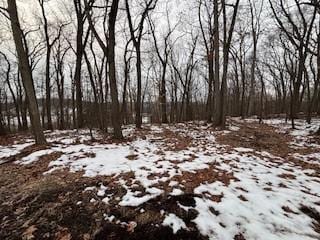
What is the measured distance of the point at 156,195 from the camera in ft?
13.4

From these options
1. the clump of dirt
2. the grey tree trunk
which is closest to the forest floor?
the clump of dirt

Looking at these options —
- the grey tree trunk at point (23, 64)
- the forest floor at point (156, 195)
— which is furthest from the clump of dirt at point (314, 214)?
the grey tree trunk at point (23, 64)

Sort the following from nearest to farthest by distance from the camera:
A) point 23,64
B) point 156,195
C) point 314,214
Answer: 1. point 314,214
2. point 156,195
3. point 23,64

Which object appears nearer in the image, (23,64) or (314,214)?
(314,214)

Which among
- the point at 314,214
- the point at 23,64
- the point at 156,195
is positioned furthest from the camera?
the point at 23,64

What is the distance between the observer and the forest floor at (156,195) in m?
3.16

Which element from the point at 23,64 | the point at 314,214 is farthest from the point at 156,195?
the point at 23,64

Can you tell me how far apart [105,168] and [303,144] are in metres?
7.84

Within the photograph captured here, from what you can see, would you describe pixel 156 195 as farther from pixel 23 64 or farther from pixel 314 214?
pixel 23 64

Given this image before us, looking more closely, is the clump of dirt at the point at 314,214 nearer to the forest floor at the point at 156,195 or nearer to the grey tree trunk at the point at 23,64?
the forest floor at the point at 156,195

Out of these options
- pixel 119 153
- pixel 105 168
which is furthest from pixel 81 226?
pixel 119 153

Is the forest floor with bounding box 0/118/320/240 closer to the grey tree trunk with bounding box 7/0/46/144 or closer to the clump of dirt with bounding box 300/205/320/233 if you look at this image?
the clump of dirt with bounding box 300/205/320/233

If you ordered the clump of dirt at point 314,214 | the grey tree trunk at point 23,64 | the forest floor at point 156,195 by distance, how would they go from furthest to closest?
1. the grey tree trunk at point 23,64
2. the clump of dirt at point 314,214
3. the forest floor at point 156,195

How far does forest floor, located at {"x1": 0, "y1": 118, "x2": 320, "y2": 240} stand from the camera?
3162 millimetres
